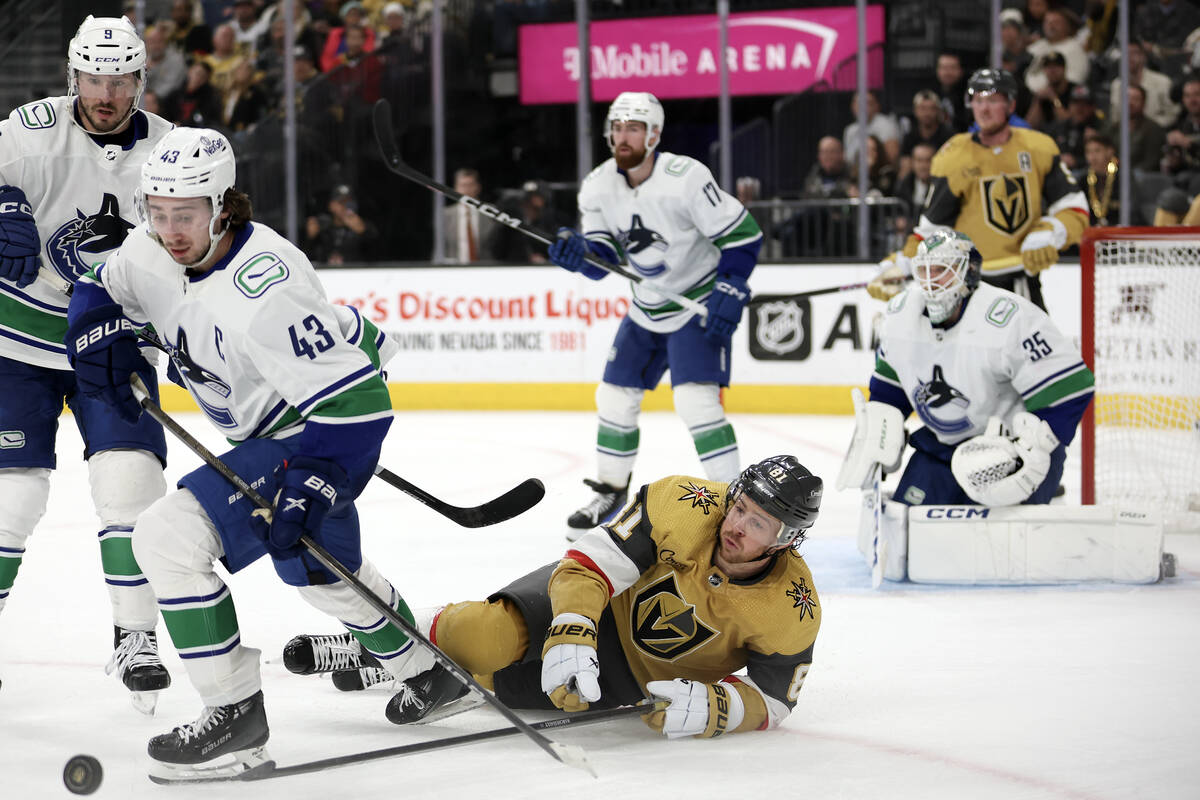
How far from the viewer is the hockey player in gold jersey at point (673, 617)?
241cm

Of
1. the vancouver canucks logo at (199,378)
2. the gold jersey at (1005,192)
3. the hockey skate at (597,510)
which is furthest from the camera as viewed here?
the gold jersey at (1005,192)

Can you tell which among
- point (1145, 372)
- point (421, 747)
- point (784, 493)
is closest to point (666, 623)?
point (784, 493)

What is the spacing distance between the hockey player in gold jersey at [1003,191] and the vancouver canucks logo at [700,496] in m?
2.62

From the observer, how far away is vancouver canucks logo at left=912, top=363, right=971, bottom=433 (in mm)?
3902

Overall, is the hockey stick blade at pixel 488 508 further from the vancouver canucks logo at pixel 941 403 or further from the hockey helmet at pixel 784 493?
the vancouver canucks logo at pixel 941 403

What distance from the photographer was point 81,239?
2977mm

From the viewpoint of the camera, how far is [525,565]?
412cm

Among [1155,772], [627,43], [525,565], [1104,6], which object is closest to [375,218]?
[627,43]

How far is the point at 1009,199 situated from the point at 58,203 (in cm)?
315

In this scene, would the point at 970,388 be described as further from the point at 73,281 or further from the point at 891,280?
the point at 73,281

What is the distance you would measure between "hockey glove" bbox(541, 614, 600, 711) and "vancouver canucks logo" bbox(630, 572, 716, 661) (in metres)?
0.19

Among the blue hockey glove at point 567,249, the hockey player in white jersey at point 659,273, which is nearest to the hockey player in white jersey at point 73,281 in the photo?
the blue hockey glove at point 567,249

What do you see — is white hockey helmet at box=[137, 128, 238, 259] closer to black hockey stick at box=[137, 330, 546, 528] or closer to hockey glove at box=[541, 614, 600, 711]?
black hockey stick at box=[137, 330, 546, 528]

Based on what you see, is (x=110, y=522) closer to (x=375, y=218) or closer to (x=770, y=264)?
(x=770, y=264)
